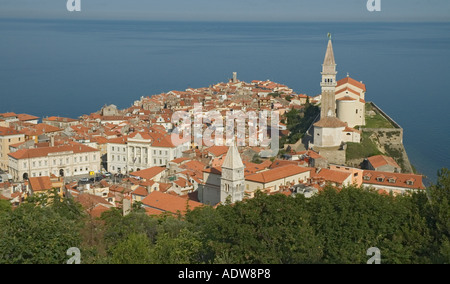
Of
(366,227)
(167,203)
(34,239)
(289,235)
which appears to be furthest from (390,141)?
(34,239)

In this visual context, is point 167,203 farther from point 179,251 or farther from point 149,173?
point 179,251

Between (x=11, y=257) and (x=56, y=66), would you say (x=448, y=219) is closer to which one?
(x=11, y=257)

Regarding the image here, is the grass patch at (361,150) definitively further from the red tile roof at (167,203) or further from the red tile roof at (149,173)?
the red tile roof at (167,203)

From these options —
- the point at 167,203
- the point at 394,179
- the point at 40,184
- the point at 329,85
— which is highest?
the point at 329,85

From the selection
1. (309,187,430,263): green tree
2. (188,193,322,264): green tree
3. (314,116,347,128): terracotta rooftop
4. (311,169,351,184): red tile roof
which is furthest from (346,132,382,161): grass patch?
(188,193,322,264): green tree

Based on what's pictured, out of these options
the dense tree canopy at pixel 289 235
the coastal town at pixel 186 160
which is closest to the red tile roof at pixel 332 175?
the coastal town at pixel 186 160
